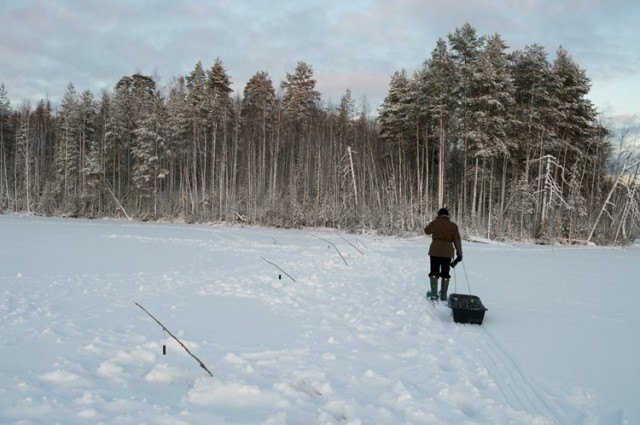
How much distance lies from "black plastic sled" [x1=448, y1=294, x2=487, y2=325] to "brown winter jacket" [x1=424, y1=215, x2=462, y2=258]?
1.45 metres

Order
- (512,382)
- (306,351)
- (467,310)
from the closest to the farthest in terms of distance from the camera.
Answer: (512,382)
(306,351)
(467,310)

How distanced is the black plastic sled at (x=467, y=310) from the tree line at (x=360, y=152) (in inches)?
737

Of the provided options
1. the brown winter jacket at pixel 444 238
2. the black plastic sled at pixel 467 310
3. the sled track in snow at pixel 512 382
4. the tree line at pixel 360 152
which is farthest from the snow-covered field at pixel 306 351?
the tree line at pixel 360 152

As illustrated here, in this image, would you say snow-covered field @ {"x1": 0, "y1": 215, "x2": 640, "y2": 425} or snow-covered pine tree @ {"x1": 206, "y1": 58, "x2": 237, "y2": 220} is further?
snow-covered pine tree @ {"x1": 206, "y1": 58, "x2": 237, "y2": 220}

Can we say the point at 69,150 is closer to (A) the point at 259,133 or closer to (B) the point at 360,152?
(A) the point at 259,133

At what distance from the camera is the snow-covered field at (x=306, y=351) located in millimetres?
3291

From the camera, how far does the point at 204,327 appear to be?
5613 millimetres

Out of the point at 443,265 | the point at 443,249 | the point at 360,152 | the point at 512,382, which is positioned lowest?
the point at 512,382

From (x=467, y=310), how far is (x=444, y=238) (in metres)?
1.92

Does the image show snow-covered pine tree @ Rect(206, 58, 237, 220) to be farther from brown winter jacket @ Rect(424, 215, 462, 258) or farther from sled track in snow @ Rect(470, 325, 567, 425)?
sled track in snow @ Rect(470, 325, 567, 425)

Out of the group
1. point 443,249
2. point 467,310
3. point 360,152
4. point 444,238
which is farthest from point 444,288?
point 360,152

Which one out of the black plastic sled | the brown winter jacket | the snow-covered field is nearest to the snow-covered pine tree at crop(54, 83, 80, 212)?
the snow-covered field

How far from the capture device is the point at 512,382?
402 cm

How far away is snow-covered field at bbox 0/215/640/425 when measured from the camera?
3291 millimetres
